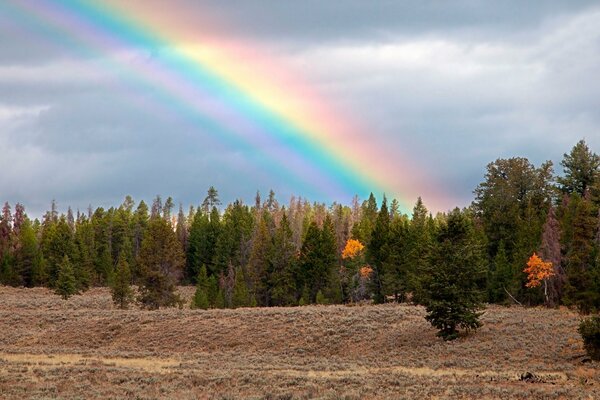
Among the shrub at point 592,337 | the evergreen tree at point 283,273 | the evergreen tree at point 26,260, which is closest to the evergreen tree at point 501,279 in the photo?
the evergreen tree at point 283,273

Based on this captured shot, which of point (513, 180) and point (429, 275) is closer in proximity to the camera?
point (429, 275)

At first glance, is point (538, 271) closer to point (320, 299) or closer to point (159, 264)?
point (320, 299)

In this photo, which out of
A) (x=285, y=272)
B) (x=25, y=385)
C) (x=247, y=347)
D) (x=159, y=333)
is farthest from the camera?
(x=285, y=272)

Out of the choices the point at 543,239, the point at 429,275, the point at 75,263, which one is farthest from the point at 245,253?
the point at 429,275

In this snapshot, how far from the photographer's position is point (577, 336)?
43906 mm

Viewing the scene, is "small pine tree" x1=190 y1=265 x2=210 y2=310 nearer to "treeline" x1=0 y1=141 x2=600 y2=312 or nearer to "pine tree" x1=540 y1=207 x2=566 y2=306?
"treeline" x1=0 y1=141 x2=600 y2=312

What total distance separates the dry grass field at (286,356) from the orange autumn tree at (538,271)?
43.4ft

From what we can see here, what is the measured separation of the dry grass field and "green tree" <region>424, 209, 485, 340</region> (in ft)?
4.27

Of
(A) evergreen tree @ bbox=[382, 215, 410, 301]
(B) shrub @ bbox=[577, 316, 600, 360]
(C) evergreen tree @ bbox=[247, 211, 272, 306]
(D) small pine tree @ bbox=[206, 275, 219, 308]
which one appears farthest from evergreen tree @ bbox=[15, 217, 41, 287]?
(B) shrub @ bbox=[577, 316, 600, 360]

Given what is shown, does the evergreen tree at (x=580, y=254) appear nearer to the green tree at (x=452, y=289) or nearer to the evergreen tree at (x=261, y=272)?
the green tree at (x=452, y=289)

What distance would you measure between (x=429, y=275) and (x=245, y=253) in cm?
7850

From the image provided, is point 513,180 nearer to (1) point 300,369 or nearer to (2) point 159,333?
(2) point 159,333

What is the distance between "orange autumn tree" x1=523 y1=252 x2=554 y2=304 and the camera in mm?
69062

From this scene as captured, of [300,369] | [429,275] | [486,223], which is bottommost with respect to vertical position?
[300,369]
